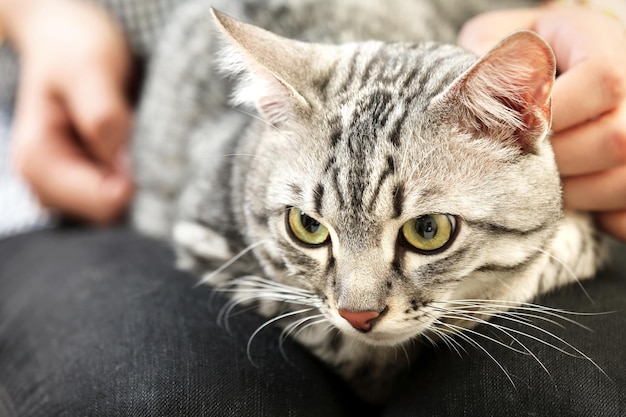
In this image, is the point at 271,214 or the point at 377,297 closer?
the point at 377,297

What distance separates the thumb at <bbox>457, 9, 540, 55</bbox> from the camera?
1191 millimetres

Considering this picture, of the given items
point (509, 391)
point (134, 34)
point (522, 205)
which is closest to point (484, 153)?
point (522, 205)

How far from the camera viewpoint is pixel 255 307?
3.78ft

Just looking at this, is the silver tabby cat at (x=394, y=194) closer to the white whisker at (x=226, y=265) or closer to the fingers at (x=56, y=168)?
the white whisker at (x=226, y=265)

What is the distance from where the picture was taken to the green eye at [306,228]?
3.19 ft

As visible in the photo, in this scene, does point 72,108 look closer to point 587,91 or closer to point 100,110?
point 100,110

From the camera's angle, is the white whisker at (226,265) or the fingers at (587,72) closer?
the fingers at (587,72)

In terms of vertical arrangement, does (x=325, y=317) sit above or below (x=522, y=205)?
below

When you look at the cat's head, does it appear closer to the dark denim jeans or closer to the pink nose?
the pink nose

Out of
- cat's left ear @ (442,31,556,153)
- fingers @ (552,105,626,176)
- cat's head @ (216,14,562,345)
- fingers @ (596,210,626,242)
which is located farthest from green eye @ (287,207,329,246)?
fingers @ (596,210,626,242)

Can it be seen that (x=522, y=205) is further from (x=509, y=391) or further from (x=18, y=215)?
(x=18, y=215)

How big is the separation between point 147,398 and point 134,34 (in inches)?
50.6

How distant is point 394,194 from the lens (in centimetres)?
88

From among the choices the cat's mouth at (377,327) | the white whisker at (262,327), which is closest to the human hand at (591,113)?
the cat's mouth at (377,327)
